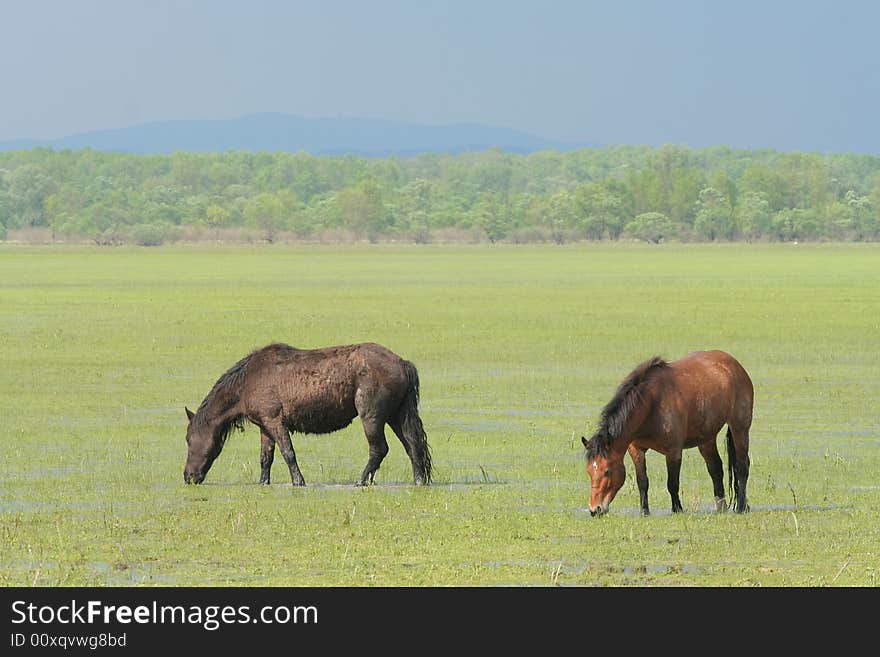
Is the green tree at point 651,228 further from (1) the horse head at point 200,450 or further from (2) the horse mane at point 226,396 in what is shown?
(1) the horse head at point 200,450

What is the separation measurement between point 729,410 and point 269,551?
4221 millimetres

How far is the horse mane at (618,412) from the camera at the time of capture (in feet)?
48.8

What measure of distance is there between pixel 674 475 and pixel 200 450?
16.1 ft

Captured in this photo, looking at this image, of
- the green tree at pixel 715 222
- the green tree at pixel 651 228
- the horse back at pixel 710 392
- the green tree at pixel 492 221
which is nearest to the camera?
the horse back at pixel 710 392

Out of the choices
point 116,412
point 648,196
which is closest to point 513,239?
point 648,196

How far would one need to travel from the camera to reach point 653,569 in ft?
43.0

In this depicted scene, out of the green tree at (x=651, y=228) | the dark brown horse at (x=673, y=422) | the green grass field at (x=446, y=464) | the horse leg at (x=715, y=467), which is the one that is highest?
the dark brown horse at (x=673, y=422)

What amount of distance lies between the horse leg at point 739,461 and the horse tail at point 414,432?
3124mm

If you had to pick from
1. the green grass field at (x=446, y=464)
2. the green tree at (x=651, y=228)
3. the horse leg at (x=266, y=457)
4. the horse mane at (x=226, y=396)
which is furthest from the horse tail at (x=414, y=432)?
the green tree at (x=651, y=228)

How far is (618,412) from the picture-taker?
49.2 ft

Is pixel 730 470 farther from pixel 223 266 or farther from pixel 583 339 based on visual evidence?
pixel 223 266

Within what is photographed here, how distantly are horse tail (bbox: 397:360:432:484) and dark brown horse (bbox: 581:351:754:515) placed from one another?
2.90 meters

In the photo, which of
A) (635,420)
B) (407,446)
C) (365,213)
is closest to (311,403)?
(407,446)

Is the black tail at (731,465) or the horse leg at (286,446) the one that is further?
the horse leg at (286,446)
